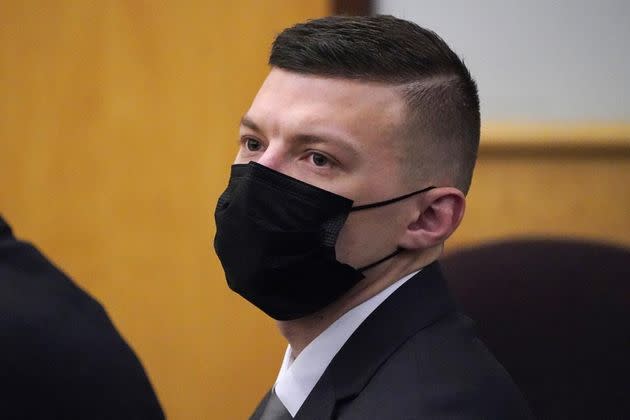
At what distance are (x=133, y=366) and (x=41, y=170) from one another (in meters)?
1.47

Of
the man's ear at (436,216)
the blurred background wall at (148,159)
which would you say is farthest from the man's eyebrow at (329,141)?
the blurred background wall at (148,159)

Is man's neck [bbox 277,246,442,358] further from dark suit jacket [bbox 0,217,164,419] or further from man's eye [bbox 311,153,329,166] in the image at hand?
dark suit jacket [bbox 0,217,164,419]

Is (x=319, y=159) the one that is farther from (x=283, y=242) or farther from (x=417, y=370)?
(x=417, y=370)

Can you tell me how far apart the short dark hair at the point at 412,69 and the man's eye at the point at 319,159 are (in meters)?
0.10

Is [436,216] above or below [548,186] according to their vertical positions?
above

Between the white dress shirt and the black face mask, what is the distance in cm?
3

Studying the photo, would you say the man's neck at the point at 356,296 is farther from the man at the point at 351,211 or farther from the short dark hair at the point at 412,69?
the short dark hair at the point at 412,69

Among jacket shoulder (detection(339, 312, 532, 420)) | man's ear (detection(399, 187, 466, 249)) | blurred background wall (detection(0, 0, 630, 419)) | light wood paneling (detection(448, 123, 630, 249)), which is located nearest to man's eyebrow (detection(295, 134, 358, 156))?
man's ear (detection(399, 187, 466, 249))

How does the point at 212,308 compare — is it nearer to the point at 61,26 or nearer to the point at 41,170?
the point at 41,170

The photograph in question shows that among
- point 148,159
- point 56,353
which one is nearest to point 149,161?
point 148,159

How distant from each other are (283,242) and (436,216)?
201 mm

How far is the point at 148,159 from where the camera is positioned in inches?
104

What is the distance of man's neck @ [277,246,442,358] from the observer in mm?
1263

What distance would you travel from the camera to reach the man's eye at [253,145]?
4.24 ft
